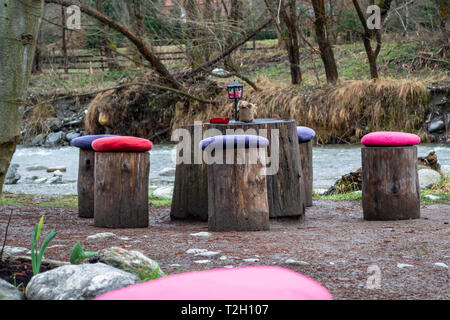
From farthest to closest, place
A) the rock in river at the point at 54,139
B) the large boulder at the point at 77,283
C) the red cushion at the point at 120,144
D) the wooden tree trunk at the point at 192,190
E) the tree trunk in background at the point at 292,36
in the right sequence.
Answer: the rock in river at the point at 54,139
the tree trunk in background at the point at 292,36
the wooden tree trunk at the point at 192,190
the red cushion at the point at 120,144
the large boulder at the point at 77,283

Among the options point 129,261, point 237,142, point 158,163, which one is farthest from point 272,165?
point 158,163

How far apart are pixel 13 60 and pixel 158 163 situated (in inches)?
415

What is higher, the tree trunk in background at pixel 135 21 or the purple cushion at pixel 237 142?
the tree trunk in background at pixel 135 21

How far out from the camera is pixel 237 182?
4.70 metres

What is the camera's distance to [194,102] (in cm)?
1734

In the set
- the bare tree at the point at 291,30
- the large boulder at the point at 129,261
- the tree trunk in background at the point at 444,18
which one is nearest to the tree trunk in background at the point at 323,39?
the bare tree at the point at 291,30

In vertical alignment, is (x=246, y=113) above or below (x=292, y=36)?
below

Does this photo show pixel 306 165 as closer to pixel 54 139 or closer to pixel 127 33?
pixel 127 33

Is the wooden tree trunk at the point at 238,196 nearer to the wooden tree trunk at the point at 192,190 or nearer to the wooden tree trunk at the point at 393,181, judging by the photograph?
the wooden tree trunk at the point at 192,190

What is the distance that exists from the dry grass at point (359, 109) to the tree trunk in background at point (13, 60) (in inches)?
514

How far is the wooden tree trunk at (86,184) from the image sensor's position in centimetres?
608
